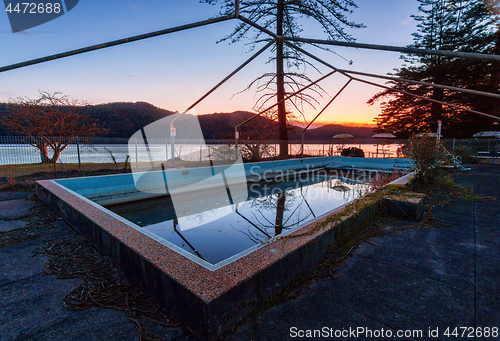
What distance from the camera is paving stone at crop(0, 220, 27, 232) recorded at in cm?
355

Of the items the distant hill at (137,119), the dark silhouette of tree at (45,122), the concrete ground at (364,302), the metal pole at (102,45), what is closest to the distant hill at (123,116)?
the distant hill at (137,119)

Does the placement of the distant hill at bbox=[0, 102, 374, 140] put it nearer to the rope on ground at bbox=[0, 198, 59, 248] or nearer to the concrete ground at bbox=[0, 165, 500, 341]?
the rope on ground at bbox=[0, 198, 59, 248]

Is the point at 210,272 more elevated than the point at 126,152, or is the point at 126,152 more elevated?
the point at 126,152

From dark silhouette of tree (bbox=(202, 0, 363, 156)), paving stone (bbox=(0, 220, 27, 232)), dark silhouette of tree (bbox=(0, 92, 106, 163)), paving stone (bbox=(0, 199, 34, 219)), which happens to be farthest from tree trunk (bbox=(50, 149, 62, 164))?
dark silhouette of tree (bbox=(202, 0, 363, 156))

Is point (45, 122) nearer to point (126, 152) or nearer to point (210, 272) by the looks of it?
point (126, 152)

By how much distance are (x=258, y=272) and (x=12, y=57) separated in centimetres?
319

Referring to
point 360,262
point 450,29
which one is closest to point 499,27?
point 450,29

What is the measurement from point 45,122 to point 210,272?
10.9 meters

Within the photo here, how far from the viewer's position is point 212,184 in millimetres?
8609

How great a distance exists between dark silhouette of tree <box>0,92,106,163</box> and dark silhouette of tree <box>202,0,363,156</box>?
31.1 ft

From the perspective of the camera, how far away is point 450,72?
875 inches

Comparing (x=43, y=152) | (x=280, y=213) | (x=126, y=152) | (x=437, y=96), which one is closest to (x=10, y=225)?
(x=280, y=213)

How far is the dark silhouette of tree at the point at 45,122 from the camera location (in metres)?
9.02

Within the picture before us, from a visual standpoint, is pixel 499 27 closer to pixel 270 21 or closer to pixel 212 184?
pixel 270 21
